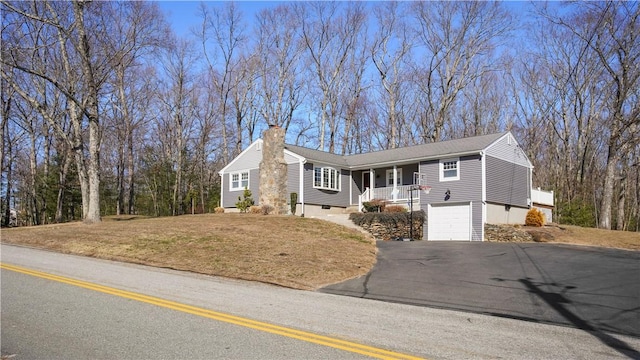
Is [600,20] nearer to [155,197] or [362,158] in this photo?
[362,158]

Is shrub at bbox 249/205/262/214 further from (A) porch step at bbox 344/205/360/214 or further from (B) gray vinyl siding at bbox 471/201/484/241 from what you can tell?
(B) gray vinyl siding at bbox 471/201/484/241

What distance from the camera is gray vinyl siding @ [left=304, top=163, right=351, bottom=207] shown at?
27703 millimetres

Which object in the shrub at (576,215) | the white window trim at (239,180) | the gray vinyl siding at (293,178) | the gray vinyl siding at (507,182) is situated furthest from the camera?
the white window trim at (239,180)

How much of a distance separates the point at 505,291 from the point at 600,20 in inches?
→ 1042

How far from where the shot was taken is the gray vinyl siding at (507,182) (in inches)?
960

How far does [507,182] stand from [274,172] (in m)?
13.0

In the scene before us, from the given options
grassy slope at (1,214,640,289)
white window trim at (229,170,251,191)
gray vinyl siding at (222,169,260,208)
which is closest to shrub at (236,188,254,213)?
gray vinyl siding at (222,169,260,208)

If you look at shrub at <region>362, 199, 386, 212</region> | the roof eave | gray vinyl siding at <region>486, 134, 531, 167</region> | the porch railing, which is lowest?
shrub at <region>362, 199, 386, 212</region>

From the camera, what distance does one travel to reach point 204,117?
1816 inches

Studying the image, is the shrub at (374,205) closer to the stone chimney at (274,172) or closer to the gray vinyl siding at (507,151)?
the stone chimney at (274,172)

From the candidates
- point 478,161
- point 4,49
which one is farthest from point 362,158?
point 4,49

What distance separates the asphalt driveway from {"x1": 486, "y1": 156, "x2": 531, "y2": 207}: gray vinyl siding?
30.6 ft

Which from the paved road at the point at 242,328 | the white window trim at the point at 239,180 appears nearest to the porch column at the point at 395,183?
the white window trim at the point at 239,180

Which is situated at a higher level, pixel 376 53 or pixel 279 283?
pixel 376 53
